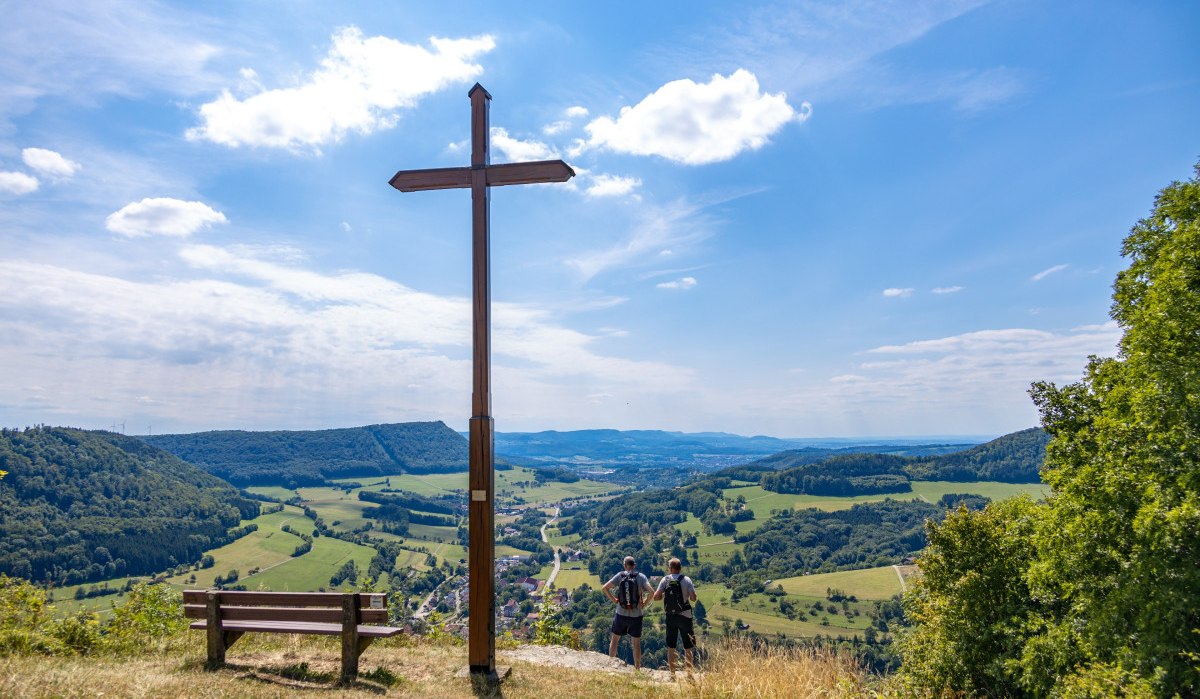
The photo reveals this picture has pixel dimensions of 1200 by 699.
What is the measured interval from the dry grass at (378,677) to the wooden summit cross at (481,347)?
2.68ft

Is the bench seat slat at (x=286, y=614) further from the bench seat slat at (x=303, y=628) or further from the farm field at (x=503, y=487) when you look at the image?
the farm field at (x=503, y=487)

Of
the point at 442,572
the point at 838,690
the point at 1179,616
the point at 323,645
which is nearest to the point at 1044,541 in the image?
the point at 1179,616

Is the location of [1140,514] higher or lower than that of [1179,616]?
higher

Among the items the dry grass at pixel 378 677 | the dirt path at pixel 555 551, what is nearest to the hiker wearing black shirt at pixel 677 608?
the dry grass at pixel 378 677

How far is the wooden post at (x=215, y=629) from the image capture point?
7156 mm

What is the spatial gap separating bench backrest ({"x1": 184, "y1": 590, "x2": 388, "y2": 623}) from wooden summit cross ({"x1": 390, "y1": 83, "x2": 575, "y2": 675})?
1.19m

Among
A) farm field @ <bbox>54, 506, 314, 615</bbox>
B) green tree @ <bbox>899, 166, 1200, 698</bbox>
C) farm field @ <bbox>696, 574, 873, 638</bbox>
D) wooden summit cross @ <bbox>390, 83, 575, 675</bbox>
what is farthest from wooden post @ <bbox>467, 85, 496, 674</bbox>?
farm field @ <bbox>54, 506, 314, 615</bbox>

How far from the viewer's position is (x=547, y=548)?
325 feet

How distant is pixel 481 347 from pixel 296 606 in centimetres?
392

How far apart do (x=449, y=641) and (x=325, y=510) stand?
124247 mm

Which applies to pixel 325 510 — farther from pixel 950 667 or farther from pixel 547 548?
pixel 950 667

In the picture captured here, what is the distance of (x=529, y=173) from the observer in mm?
7953

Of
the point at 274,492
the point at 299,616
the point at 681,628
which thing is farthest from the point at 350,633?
the point at 274,492

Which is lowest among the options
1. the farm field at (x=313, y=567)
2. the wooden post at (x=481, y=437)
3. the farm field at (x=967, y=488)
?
the farm field at (x=313, y=567)
